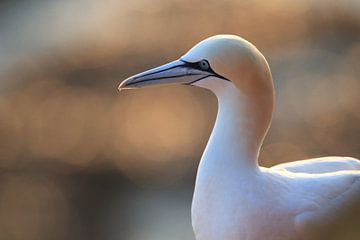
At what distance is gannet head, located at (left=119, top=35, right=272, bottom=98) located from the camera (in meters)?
3.62

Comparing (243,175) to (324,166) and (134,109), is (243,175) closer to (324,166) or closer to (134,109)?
(324,166)

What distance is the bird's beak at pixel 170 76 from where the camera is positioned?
12.3ft

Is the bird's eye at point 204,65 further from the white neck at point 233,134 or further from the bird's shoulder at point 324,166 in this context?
the bird's shoulder at point 324,166

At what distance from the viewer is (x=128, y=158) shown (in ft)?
28.8

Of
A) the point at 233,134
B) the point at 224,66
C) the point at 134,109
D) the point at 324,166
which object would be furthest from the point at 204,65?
the point at 134,109

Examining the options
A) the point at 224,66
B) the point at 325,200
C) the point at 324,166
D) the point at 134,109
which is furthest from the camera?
the point at 134,109

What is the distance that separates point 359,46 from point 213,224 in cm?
661

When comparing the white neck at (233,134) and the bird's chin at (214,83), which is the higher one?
the bird's chin at (214,83)

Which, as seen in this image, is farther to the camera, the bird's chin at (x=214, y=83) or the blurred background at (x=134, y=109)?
the blurred background at (x=134, y=109)

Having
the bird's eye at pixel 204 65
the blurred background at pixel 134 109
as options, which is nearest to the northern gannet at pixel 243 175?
the bird's eye at pixel 204 65

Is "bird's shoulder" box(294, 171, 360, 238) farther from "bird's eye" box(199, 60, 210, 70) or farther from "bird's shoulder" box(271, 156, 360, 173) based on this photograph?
"bird's eye" box(199, 60, 210, 70)

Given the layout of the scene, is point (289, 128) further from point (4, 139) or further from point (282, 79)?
point (4, 139)

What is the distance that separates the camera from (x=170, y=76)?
3812 mm

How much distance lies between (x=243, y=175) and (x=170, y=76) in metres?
0.51
